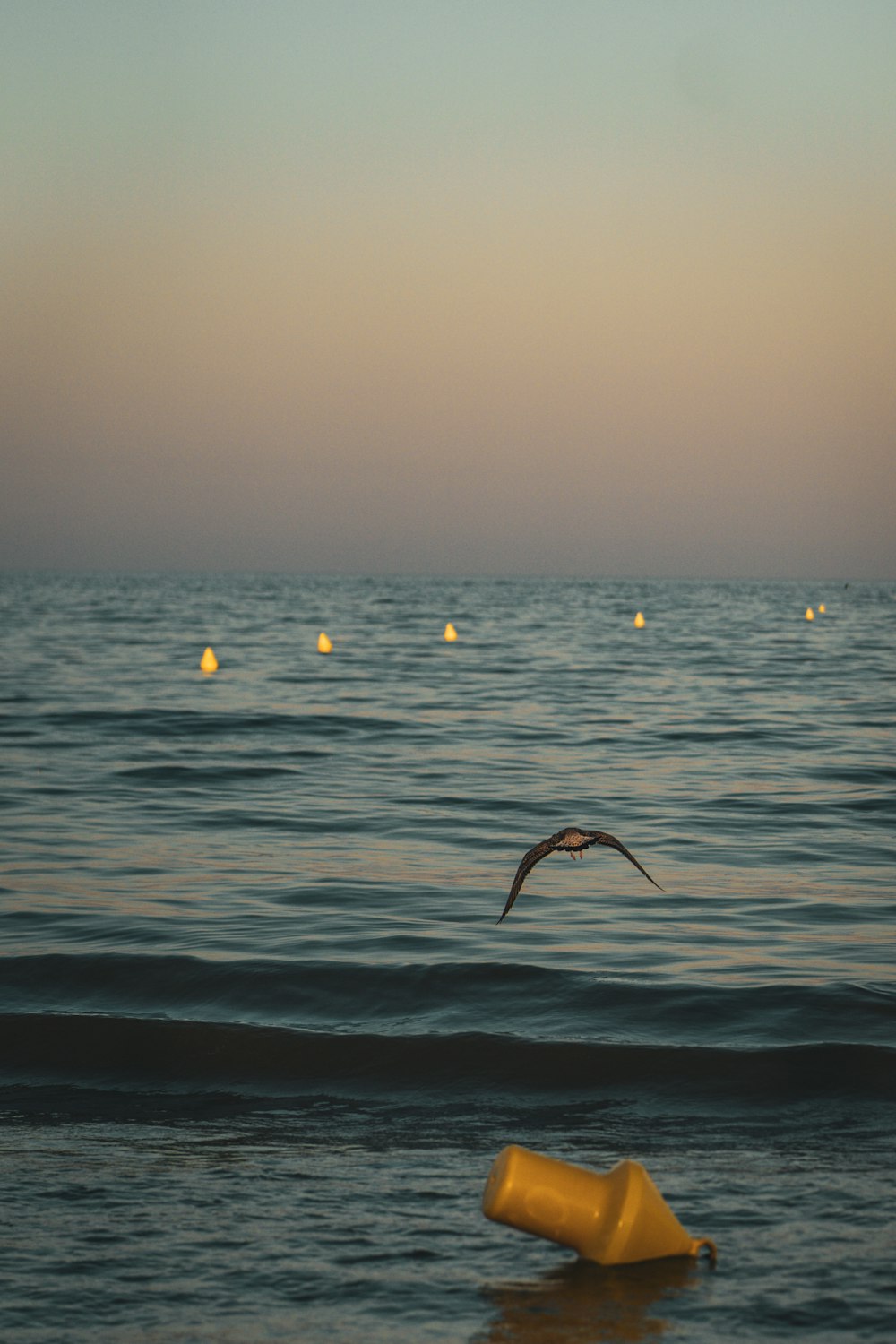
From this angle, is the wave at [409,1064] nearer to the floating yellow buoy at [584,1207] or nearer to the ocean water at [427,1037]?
the ocean water at [427,1037]

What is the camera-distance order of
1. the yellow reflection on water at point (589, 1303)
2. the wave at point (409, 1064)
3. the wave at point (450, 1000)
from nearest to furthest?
the yellow reflection on water at point (589, 1303), the wave at point (409, 1064), the wave at point (450, 1000)

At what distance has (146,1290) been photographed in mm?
4426

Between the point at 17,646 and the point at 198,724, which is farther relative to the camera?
the point at 17,646

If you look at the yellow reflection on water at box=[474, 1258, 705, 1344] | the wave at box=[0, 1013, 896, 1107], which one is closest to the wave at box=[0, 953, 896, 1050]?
the wave at box=[0, 1013, 896, 1107]

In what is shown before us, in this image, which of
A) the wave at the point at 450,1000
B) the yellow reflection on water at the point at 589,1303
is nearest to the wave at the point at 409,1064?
the wave at the point at 450,1000

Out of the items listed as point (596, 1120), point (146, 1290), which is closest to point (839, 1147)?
point (596, 1120)

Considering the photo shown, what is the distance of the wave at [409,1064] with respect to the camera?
6.89m

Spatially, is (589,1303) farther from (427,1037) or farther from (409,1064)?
(427,1037)

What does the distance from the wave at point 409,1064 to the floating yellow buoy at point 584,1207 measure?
7.37 feet

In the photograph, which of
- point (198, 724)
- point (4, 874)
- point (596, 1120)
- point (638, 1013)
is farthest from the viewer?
point (198, 724)

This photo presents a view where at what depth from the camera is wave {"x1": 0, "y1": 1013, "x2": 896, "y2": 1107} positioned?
6.89 meters

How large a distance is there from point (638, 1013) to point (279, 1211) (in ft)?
11.0

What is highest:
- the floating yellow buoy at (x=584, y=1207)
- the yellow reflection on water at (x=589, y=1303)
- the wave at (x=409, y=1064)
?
the floating yellow buoy at (x=584, y=1207)

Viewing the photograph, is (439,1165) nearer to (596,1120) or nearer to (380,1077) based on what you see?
(596,1120)
